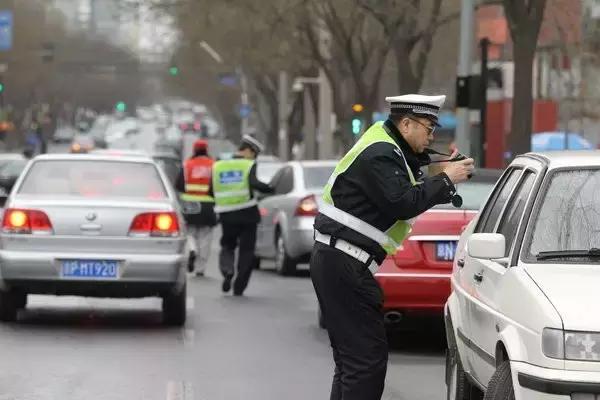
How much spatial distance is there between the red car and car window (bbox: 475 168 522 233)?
3535 mm

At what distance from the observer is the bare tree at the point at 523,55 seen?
27.6 metres

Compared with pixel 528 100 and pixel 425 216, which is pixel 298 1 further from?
pixel 425 216

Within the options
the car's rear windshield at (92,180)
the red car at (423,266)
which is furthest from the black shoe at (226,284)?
the red car at (423,266)

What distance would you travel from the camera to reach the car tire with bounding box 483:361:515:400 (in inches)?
280

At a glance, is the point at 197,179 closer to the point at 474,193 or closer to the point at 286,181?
the point at 286,181

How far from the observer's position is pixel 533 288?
22.9ft

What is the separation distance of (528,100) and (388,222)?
803 inches

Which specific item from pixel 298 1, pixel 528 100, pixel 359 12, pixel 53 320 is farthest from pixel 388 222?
pixel 359 12

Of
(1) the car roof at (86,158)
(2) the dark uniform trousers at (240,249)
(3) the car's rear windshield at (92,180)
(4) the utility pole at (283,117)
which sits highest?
(1) the car roof at (86,158)

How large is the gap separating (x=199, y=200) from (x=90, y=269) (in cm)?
753

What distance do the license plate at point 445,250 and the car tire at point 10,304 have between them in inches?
155

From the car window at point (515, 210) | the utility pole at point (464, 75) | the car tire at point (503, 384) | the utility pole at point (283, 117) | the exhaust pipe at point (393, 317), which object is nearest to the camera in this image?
the car tire at point (503, 384)

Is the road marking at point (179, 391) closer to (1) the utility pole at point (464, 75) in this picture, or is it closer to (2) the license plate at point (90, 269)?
(2) the license plate at point (90, 269)

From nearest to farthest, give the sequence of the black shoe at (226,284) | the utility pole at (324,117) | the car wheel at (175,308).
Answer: the car wheel at (175,308), the black shoe at (226,284), the utility pole at (324,117)
